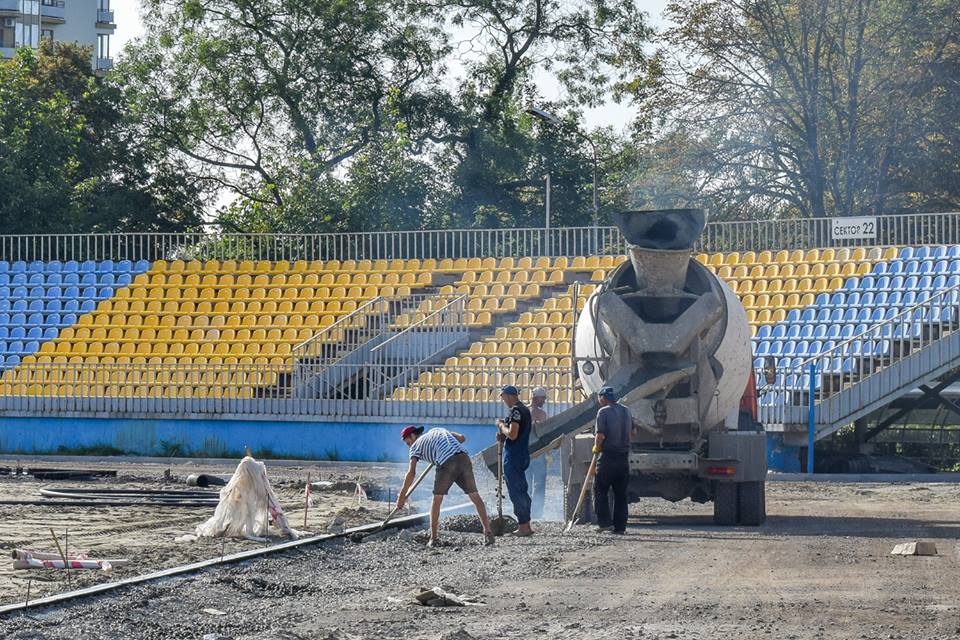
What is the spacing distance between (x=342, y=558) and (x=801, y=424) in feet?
50.9

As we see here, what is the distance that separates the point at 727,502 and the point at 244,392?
17.2m

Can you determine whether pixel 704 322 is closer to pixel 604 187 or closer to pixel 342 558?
pixel 342 558

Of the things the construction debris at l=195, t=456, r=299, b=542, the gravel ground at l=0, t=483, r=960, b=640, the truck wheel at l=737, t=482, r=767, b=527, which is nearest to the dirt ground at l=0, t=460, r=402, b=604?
the construction debris at l=195, t=456, r=299, b=542

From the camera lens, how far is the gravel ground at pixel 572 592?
10.3 meters

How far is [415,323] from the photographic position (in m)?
34.4

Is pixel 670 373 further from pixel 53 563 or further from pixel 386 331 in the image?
pixel 386 331

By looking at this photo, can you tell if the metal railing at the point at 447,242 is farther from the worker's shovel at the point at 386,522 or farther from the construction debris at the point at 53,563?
the construction debris at the point at 53,563

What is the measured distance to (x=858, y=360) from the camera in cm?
2992

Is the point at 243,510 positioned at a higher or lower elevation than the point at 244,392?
lower

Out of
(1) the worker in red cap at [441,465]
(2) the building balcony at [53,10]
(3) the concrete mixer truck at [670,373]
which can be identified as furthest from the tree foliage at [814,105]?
(2) the building balcony at [53,10]

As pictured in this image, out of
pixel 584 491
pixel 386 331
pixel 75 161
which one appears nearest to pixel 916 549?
pixel 584 491

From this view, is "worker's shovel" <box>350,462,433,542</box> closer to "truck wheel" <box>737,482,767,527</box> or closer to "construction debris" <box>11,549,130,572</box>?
"construction debris" <box>11,549,130,572</box>

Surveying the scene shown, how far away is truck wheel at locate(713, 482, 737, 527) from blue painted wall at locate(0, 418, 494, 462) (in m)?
12.6

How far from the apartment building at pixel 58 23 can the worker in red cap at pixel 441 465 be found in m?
85.7
